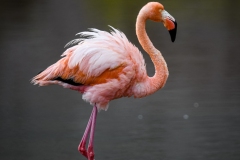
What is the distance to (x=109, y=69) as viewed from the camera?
18.5 feet

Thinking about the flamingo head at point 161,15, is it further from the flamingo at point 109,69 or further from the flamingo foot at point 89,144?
the flamingo foot at point 89,144

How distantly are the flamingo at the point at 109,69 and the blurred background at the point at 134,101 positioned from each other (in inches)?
25.1

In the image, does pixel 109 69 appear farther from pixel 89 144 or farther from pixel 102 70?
pixel 89 144

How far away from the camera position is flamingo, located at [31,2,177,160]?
563cm

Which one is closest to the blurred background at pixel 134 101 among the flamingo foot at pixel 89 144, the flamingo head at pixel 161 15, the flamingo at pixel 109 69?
the flamingo foot at pixel 89 144

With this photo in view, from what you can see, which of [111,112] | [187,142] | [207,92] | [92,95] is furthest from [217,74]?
[92,95]

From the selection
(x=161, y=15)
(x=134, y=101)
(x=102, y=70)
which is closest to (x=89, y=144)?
(x=102, y=70)

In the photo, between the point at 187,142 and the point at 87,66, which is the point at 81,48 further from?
the point at 187,142

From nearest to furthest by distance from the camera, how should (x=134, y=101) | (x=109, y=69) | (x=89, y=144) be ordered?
1. (x=109, y=69)
2. (x=89, y=144)
3. (x=134, y=101)

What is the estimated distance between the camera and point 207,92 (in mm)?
7988

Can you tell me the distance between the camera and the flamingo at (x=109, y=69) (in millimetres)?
5629

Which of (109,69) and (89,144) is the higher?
(109,69)

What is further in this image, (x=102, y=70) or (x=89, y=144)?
(x=89, y=144)

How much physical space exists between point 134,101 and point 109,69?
226cm
